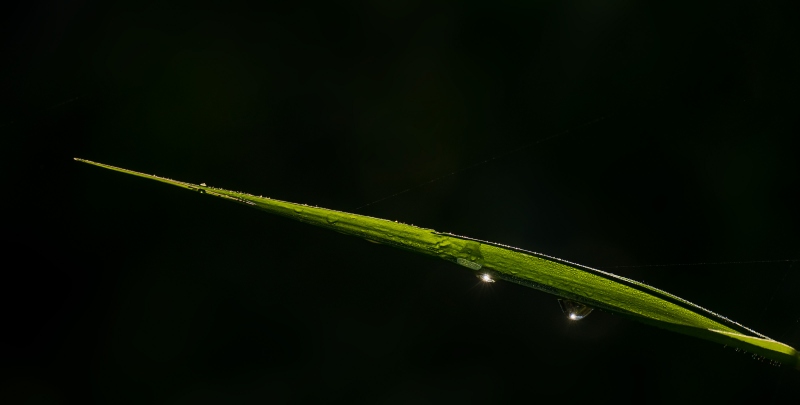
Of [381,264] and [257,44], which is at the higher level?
Answer: [257,44]

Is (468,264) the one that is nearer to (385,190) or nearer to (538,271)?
(538,271)

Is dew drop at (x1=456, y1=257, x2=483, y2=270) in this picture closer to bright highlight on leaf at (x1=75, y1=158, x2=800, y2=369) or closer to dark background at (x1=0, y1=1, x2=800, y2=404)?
bright highlight on leaf at (x1=75, y1=158, x2=800, y2=369)

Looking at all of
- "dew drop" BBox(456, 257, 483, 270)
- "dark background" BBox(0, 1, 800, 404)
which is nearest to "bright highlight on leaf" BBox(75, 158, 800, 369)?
"dew drop" BBox(456, 257, 483, 270)

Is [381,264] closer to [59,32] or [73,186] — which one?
[73,186]

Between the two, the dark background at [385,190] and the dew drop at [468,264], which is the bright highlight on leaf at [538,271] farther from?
the dark background at [385,190]

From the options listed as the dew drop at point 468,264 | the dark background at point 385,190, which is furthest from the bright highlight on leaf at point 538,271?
the dark background at point 385,190

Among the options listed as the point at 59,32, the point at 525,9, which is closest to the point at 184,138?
the point at 59,32

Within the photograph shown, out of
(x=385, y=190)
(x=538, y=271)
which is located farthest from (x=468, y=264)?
(x=385, y=190)

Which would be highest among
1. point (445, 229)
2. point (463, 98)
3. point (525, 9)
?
point (525, 9)
